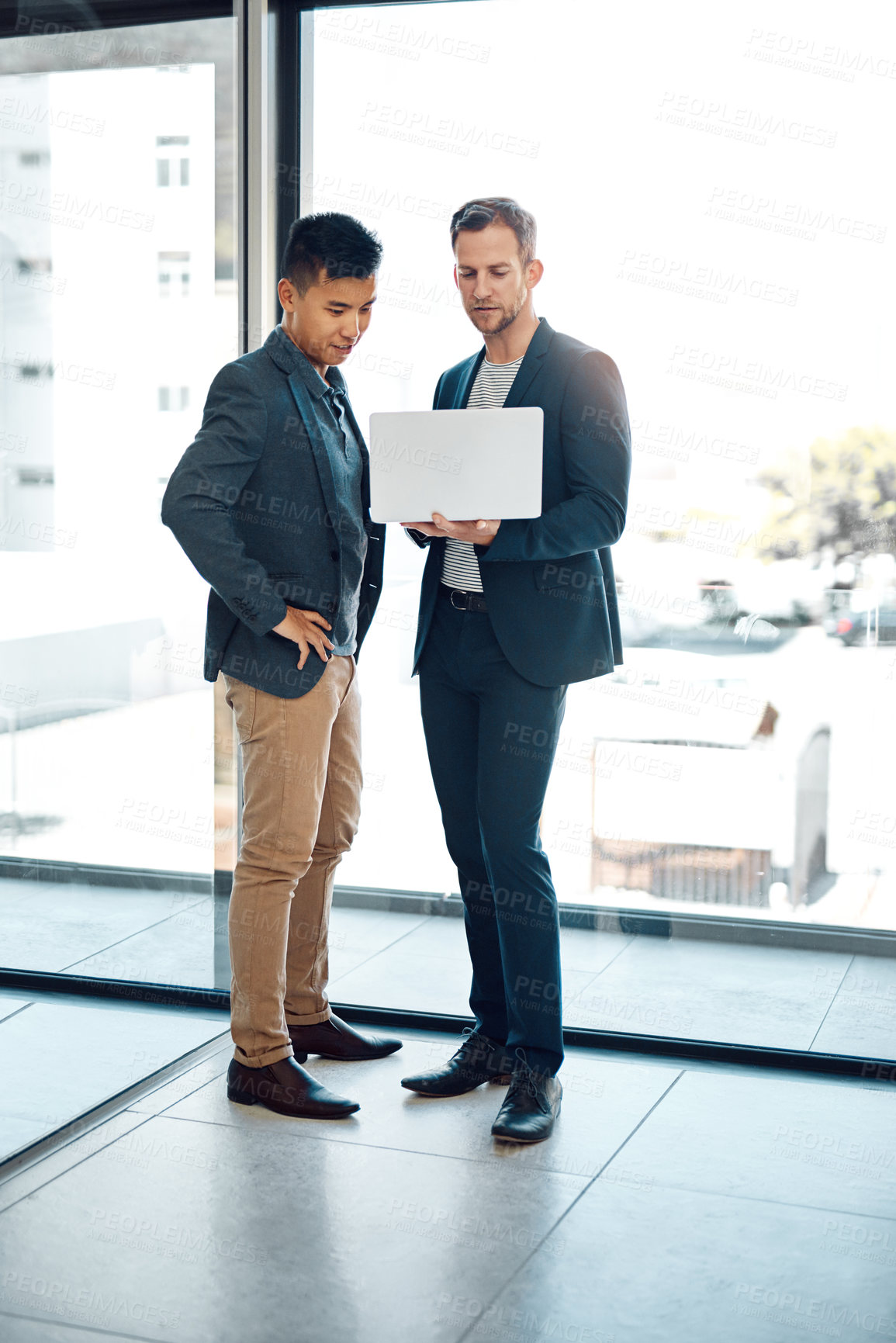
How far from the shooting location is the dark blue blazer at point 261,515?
2.40m

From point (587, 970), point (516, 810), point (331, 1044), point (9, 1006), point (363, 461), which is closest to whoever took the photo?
point (516, 810)

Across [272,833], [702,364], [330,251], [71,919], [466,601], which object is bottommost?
[71,919]

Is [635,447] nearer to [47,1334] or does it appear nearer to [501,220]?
[501,220]

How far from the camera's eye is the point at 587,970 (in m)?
3.14

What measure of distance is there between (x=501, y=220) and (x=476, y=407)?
1.12 feet

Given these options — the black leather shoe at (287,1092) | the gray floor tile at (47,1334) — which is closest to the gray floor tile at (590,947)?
the black leather shoe at (287,1092)

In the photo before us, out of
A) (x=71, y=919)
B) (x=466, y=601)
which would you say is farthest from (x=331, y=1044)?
(x=466, y=601)

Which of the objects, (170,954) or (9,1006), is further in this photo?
(170,954)

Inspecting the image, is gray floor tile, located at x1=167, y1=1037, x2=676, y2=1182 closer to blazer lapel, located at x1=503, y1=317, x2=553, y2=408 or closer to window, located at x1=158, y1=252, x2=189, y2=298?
blazer lapel, located at x1=503, y1=317, x2=553, y2=408

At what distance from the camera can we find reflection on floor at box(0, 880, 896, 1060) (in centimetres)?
286

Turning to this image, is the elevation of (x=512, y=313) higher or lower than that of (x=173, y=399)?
higher

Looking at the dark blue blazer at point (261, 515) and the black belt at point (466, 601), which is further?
the black belt at point (466, 601)

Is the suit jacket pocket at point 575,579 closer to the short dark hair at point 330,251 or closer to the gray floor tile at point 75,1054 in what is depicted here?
the short dark hair at point 330,251

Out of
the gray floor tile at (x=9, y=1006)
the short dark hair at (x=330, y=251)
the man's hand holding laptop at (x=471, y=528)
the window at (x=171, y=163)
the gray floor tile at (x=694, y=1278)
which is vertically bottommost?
the gray floor tile at (x=694, y=1278)
